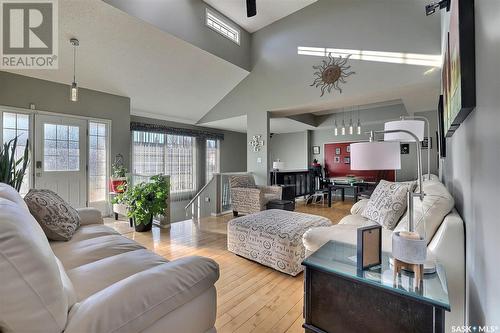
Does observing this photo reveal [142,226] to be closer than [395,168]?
No

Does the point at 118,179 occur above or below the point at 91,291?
above

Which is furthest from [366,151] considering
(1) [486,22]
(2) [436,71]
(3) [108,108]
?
(3) [108,108]

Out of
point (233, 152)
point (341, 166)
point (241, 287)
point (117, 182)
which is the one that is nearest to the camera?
point (241, 287)

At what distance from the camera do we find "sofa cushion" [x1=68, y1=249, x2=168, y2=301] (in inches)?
44.4

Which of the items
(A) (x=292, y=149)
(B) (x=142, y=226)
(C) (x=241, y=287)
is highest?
(A) (x=292, y=149)

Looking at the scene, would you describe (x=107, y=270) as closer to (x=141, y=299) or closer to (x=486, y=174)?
(x=141, y=299)

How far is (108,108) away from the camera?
4.91 m

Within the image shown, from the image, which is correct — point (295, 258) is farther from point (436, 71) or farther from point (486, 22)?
point (436, 71)

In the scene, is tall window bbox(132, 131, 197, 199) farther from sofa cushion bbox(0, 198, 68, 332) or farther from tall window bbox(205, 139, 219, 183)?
sofa cushion bbox(0, 198, 68, 332)

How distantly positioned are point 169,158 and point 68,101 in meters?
2.78

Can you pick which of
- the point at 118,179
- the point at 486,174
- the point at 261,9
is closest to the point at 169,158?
the point at 118,179

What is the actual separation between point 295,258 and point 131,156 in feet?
16.7

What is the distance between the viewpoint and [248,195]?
457cm

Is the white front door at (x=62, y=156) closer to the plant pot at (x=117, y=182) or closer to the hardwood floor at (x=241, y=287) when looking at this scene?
the plant pot at (x=117, y=182)
